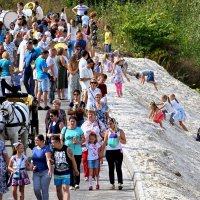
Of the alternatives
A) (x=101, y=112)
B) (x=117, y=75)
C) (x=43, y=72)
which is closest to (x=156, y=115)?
(x=117, y=75)

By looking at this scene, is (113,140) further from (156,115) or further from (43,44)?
(156,115)

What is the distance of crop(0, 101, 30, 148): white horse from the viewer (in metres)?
19.5

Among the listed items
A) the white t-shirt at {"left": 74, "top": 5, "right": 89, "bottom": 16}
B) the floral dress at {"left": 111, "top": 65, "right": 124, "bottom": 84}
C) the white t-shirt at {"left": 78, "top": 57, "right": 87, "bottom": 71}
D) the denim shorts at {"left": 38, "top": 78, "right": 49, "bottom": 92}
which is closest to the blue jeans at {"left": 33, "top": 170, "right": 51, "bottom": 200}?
the white t-shirt at {"left": 78, "top": 57, "right": 87, "bottom": 71}

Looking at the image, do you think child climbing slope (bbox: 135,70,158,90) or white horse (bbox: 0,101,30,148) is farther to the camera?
child climbing slope (bbox: 135,70,158,90)

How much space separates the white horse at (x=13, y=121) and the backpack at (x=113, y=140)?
2.18 meters

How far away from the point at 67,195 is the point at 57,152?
2.55ft

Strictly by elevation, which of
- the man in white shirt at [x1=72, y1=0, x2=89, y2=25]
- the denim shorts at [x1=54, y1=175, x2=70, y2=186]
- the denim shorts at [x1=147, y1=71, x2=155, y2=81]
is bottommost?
the denim shorts at [x1=147, y1=71, x2=155, y2=81]

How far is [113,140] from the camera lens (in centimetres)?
1866

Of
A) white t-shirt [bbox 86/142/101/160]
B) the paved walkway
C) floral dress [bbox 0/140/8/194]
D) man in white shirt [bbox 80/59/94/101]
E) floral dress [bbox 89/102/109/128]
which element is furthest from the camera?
man in white shirt [bbox 80/59/94/101]

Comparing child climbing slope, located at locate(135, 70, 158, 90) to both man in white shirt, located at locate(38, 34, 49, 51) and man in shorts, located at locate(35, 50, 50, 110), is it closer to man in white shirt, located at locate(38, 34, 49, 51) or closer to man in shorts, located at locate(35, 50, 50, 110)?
man in white shirt, located at locate(38, 34, 49, 51)

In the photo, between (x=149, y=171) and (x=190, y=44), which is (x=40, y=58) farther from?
(x=190, y=44)

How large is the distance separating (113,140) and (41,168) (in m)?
2.59

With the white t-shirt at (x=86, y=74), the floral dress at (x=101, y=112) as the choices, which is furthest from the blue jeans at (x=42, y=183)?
the white t-shirt at (x=86, y=74)

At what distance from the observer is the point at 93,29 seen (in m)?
38.2
